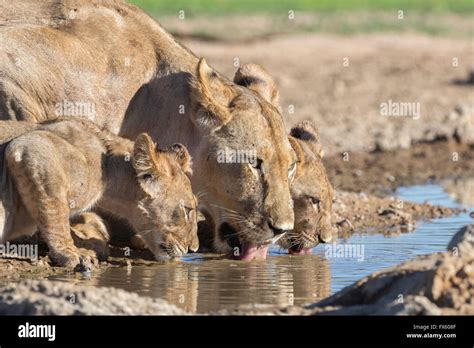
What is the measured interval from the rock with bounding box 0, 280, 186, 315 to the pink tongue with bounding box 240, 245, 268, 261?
286cm

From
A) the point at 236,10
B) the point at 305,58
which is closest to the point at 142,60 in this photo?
the point at 305,58

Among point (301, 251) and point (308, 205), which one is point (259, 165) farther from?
point (301, 251)

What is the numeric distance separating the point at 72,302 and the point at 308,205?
4221mm

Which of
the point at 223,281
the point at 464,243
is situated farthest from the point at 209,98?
the point at 464,243

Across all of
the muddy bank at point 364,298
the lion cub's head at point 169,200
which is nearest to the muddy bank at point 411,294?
the muddy bank at point 364,298

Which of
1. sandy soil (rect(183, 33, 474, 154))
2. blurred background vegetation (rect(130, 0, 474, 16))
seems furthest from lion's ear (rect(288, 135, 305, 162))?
blurred background vegetation (rect(130, 0, 474, 16))

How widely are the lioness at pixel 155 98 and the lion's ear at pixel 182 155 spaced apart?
274 mm

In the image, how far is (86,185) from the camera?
Answer: 1123 cm

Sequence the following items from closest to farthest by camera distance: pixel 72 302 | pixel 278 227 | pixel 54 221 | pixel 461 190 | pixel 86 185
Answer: pixel 72 302, pixel 54 221, pixel 86 185, pixel 278 227, pixel 461 190

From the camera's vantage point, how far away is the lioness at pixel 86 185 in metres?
10.9

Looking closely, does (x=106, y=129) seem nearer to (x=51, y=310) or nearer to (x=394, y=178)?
(x=51, y=310)

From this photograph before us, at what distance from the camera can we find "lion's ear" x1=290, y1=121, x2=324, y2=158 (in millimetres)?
13125

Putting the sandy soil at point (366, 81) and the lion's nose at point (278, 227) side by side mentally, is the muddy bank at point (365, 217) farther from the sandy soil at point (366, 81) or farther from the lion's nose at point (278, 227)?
the sandy soil at point (366, 81)

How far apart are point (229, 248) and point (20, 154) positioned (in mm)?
2094
